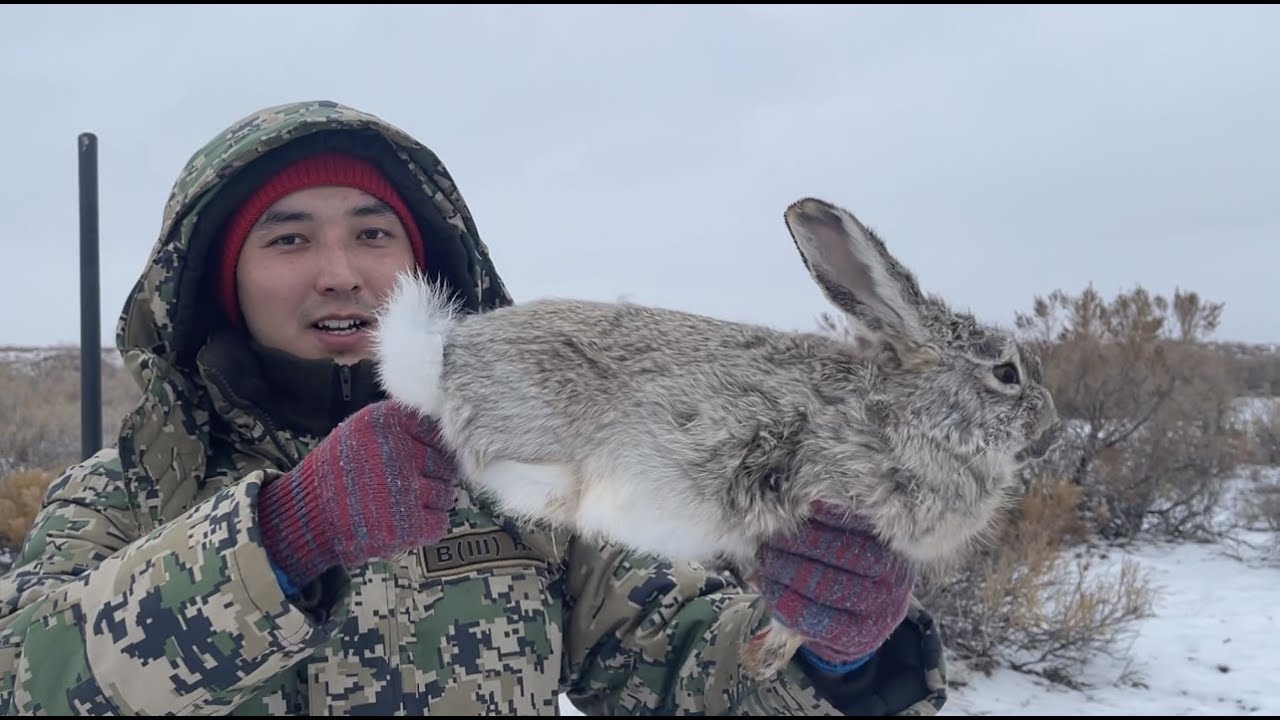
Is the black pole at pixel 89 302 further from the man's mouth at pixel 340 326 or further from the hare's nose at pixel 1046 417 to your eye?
the hare's nose at pixel 1046 417

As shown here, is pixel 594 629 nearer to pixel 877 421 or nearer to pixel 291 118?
pixel 877 421

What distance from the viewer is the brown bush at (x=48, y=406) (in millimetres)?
7457

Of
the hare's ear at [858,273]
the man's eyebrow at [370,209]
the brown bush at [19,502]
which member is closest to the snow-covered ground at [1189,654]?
the hare's ear at [858,273]

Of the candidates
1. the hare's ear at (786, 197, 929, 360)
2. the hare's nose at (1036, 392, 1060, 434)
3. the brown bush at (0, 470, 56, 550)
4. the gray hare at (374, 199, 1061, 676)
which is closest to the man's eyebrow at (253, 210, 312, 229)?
the gray hare at (374, 199, 1061, 676)

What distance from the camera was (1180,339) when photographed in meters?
6.66

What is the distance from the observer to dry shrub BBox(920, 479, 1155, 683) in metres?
5.07

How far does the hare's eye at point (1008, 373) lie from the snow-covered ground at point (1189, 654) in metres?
1.36

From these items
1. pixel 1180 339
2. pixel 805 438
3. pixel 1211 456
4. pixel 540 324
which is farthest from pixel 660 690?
pixel 1180 339

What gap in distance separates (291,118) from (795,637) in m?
2.13

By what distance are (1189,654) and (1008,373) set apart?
2.30 meters

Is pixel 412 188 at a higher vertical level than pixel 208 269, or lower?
higher

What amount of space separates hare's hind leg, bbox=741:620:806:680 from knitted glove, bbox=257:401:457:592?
0.79 meters

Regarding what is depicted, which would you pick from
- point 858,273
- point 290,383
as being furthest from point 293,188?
point 858,273

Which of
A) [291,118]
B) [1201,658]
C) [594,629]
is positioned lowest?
[1201,658]
